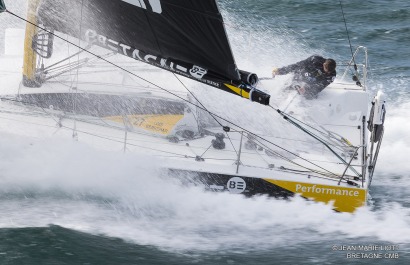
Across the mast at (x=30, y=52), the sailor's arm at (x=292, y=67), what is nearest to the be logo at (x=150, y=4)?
the mast at (x=30, y=52)

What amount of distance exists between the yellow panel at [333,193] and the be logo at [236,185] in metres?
0.32

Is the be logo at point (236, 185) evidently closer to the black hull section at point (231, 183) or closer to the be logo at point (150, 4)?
the black hull section at point (231, 183)

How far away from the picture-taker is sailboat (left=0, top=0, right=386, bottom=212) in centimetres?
827

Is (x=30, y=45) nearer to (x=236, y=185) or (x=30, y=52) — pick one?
(x=30, y=52)

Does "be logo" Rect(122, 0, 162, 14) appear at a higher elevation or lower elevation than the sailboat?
higher

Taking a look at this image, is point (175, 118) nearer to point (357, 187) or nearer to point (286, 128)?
point (286, 128)

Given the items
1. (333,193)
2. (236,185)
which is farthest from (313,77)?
(236,185)

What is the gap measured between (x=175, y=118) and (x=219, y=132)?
0.66m

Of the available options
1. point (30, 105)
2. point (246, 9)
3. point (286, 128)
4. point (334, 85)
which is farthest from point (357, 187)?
point (246, 9)

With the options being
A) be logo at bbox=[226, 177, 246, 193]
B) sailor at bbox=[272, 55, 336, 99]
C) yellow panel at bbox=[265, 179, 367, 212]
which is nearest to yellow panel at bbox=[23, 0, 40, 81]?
be logo at bbox=[226, 177, 246, 193]

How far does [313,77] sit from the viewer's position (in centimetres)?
1060

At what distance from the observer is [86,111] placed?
1001 centimetres

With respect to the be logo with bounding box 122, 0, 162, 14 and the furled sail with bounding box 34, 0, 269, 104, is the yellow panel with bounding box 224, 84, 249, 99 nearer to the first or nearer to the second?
the furled sail with bounding box 34, 0, 269, 104

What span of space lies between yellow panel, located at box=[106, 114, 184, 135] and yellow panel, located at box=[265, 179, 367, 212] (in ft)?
5.01
